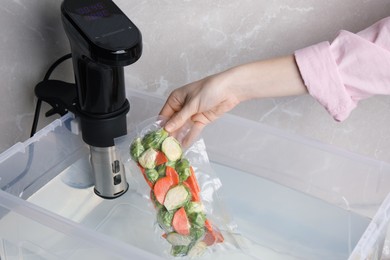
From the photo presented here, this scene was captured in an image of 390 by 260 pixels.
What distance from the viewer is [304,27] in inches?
30.8

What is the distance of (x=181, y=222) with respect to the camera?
68 centimetres

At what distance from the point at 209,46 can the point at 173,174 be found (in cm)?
23

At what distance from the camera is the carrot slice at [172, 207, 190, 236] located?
2.23 ft

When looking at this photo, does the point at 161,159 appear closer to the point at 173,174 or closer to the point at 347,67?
the point at 173,174

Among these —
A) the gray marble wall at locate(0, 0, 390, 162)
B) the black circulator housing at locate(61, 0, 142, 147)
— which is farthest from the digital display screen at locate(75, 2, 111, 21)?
the gray marble wall at locate(0, 0, 390, 162)

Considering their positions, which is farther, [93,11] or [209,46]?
[209,46]

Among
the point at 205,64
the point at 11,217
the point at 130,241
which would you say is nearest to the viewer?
the point at 11,217

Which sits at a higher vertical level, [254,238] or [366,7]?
[366,7]

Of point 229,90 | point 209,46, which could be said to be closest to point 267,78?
point 229,90

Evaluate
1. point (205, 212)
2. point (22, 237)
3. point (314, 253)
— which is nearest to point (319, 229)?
point (314, 253)

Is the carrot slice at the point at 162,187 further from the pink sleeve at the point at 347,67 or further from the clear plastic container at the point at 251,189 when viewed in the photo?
the pink sleeve at the point at 347,67

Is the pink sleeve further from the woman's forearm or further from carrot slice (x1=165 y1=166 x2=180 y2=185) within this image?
carrot slice (x1=165 y1=166 x2=180 y2=185)

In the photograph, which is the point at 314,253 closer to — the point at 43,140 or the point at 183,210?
the point at 183,210

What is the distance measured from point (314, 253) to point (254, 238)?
79 mm
